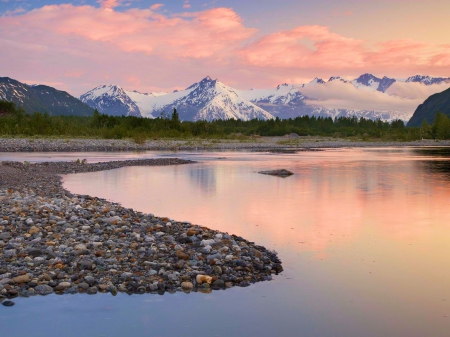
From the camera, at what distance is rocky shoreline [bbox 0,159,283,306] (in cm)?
870

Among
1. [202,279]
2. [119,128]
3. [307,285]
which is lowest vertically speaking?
[307,285]

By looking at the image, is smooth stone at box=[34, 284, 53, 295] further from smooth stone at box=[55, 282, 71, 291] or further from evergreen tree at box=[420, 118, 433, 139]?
evergreen tree at box=[420, 118, 433, 139]

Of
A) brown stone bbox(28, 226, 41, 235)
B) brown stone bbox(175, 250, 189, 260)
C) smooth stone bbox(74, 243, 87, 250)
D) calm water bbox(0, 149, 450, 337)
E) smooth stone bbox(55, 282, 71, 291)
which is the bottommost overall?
calm water bbox(0, 149, 450, 337)

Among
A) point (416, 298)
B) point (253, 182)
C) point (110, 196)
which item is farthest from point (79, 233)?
point (253, 182)

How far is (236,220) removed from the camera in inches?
613

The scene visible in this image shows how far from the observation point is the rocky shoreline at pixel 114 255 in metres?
8.70

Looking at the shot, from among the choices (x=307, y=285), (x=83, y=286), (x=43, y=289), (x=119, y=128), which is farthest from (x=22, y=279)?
(x=119, y=128)

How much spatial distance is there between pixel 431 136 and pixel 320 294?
474ft

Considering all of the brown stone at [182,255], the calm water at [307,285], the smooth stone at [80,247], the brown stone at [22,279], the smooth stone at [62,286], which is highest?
the smooth stone at [80,247]

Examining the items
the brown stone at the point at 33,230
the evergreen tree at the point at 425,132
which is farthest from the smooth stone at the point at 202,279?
the evergreen tree at the point at 425,132

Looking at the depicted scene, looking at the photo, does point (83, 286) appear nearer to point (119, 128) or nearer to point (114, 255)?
point (114, 255)

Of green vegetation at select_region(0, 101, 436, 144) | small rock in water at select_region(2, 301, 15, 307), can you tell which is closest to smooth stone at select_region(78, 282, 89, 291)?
small rock in water at select_region(2, 301, 15, 307)

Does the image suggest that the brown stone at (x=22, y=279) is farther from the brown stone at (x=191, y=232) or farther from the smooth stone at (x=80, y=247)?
the brown stone at (x=191, y=232)

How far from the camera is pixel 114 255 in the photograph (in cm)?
1009
